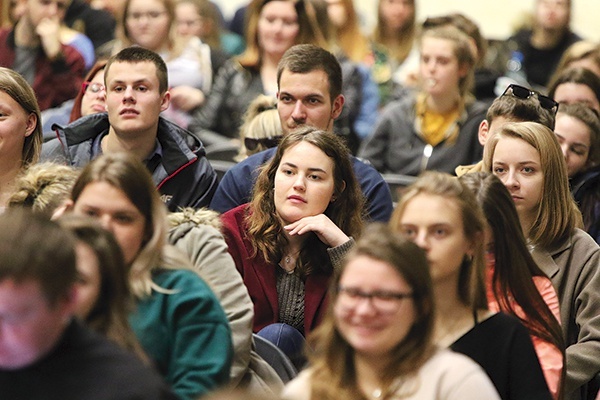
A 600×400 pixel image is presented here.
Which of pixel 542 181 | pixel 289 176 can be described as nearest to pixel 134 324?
pixel 289 176

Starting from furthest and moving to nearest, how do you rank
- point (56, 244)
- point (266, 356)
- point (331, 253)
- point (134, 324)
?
point (331, 253), point (266, 356), point (134, 324), point (56, 244)

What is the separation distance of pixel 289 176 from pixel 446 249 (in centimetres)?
101

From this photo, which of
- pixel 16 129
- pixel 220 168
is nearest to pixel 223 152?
pixel 220 168

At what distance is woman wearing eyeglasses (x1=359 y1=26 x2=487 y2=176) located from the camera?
5656 millimetres

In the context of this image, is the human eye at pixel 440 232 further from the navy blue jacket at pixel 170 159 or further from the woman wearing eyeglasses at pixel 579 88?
the woman wearing eyeglasses at pixel 579 88

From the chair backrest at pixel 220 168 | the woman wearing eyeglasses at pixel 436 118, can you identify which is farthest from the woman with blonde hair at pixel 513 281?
the woman wearing eyeglasses at pixel 436 118

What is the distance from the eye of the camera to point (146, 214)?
9.89 feet

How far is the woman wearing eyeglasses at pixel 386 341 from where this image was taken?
261cm

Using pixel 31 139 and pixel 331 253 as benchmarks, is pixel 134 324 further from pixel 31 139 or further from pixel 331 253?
pixel 31 139

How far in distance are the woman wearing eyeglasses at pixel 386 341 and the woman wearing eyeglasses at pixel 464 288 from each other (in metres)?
0.30

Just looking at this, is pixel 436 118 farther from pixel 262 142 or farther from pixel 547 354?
pixel 547 354

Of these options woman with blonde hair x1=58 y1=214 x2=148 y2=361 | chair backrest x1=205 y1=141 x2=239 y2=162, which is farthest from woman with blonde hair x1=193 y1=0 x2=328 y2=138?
woman with blonde hair x1=58 y1=214 x2=148 y2=361

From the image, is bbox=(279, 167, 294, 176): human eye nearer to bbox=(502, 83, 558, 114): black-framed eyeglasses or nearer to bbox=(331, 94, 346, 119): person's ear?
bbox=(331, 94, 346, 119): person's ear

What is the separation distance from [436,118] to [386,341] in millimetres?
3331
